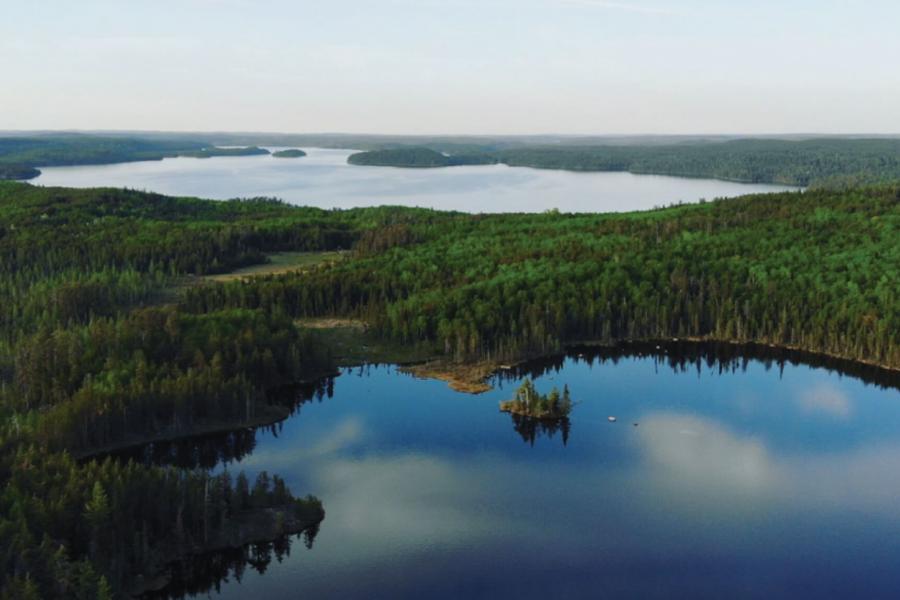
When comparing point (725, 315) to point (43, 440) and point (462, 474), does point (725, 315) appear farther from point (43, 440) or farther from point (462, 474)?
point (43, 440)

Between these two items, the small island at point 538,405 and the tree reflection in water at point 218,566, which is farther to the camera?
the small island at point 538,405

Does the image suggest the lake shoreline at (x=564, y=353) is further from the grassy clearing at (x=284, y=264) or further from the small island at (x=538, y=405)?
the grassy clearing at (x=284, y=264)

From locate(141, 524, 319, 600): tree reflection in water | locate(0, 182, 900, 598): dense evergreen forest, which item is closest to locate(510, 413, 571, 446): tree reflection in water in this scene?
locate(0, 182, 900, 598): dense evergreen forest

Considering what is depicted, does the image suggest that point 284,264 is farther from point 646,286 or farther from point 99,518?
point 99,518

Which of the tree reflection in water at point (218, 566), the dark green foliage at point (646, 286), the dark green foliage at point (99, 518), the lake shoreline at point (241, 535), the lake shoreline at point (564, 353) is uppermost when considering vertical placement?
the dark green foliage at point (646, 286)

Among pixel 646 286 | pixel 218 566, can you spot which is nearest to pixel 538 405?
pixel 218 566

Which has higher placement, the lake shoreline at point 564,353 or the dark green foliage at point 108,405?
the dark green foliage at point 108,405

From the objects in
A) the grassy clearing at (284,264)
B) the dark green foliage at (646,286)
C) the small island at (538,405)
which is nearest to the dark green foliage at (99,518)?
the small island at (538,405)

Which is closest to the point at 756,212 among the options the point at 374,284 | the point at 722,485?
the point at 374,284
